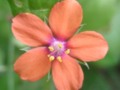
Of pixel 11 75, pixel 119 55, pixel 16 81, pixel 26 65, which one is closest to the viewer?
pixel 26 65

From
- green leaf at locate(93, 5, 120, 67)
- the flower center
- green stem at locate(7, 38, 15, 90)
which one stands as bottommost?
green leaf at locate(93, 5, 120, 67)

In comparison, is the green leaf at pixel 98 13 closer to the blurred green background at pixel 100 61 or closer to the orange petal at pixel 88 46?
the blurred green background at pixel 100 61

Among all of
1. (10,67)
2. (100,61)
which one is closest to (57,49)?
(10,67)

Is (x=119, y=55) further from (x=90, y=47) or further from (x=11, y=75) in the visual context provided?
(x=90, y=47)

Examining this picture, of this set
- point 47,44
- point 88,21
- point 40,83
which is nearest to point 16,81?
point 40,83

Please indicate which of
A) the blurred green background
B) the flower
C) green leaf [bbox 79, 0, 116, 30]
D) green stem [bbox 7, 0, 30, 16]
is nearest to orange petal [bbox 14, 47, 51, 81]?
the flower

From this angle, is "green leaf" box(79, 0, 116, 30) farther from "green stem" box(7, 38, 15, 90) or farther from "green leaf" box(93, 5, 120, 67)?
"green stem" box(7, 38, 15, 90)
